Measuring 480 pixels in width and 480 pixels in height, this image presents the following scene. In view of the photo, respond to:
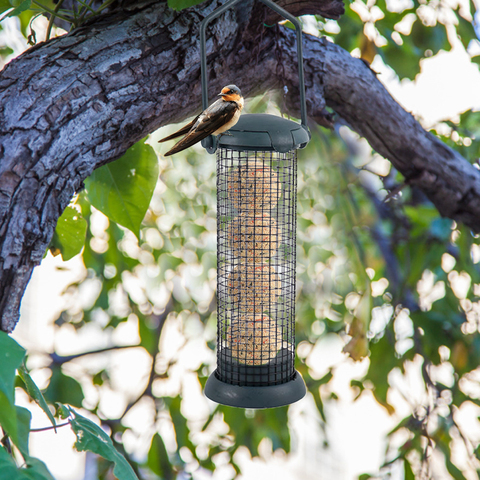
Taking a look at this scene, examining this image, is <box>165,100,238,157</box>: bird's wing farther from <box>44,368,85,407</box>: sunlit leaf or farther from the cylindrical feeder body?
<box>44,368,85,407</box>: sunlit leaf

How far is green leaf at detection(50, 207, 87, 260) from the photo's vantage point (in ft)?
4.42

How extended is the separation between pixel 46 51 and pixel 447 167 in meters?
1.30

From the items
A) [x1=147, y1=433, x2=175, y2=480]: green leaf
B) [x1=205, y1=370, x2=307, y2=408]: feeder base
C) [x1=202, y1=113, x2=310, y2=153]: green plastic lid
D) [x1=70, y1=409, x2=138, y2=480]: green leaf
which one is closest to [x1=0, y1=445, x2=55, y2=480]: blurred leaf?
[x1=70, y1=409, x2=138, y2=480]: green leaf

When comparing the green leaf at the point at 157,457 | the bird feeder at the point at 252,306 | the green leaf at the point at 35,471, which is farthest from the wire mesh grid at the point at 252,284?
the green leaf at the point at 157,457

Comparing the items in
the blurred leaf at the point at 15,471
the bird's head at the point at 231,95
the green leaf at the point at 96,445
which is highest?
the bird's head at the point at 231,95

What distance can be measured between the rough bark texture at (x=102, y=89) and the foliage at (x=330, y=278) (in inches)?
7.0

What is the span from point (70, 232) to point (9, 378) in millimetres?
769

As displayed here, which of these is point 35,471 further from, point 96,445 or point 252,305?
point 252,305

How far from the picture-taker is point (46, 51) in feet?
3.49

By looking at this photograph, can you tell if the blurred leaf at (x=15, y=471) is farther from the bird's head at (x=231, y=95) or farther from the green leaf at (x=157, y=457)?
the green leaf at (x=157, y=457)

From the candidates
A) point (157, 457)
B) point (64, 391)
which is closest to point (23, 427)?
point (64, 391)

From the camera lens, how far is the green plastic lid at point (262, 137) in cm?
104

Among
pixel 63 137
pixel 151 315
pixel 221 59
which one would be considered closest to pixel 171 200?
pixel 151 315

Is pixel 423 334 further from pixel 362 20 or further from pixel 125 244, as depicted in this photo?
pixel 125 244
